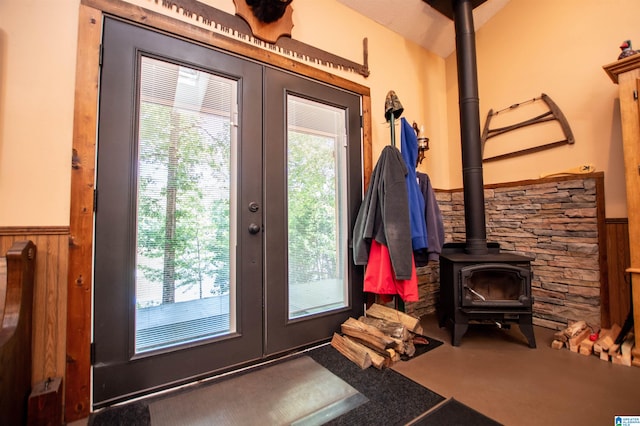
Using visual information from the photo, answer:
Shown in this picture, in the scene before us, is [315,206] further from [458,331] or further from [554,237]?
[554,237]

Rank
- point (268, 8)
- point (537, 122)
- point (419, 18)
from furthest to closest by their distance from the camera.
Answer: point (419, 18) < point (537, 122) < point (268, 8)

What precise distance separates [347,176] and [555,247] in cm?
183

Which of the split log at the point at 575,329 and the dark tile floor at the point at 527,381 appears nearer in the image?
the dark tile floor at the point at 527,381

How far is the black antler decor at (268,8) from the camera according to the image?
175 cm

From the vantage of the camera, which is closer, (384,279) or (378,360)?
(378,360)

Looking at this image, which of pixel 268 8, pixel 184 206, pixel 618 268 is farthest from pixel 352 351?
pixel 268 8

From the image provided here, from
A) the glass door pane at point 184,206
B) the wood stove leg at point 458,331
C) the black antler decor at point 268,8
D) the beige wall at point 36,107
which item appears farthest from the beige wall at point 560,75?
the beige wall at point 36,107

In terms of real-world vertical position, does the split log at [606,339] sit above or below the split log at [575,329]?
below

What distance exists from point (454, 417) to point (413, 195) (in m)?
1.31

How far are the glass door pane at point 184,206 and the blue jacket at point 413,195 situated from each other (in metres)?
1.25

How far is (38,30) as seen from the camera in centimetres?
129

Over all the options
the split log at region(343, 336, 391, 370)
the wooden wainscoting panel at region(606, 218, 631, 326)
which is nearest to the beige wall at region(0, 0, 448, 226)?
the split log at region(343, 336, 391, 370)

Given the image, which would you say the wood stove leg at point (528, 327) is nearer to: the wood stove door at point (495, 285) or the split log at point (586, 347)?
the wood stove door at point (495, 285)

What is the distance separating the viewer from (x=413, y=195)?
1.97 m
